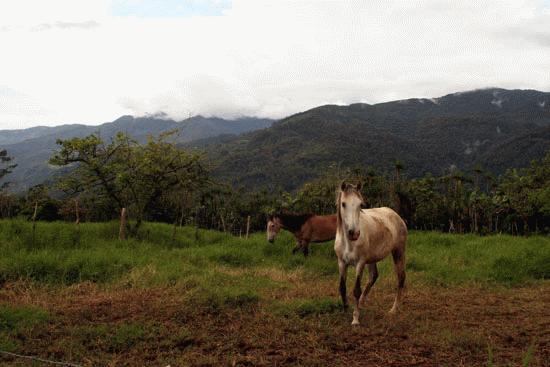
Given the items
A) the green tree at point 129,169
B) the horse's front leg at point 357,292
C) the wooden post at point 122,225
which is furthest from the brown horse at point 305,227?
the horse's front leg at point 357,292

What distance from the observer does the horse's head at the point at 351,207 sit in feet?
21.7

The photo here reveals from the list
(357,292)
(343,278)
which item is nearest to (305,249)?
(343,278)

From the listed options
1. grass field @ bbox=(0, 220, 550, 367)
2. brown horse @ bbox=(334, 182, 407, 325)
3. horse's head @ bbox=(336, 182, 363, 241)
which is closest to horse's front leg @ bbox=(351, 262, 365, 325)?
brown horse @ bbox=(334, 182, 407, 325)

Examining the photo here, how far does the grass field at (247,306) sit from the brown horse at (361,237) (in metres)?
0.71

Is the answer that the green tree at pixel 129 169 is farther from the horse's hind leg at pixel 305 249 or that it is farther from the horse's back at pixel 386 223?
the horse's back at pixel 386 223

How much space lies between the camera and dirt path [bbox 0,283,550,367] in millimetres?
5605

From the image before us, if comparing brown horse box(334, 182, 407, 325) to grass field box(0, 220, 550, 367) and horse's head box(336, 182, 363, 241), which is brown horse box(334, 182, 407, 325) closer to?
horse's head box(336, 182, 363, 241)

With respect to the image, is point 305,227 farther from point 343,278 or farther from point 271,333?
point 271,333

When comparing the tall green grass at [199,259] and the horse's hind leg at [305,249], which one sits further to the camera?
the horse's hind leg at [305,249]

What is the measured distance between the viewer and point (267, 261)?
43.4 ft

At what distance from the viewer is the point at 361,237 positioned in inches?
292

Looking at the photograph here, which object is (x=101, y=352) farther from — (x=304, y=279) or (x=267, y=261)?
(x=267, y=261)

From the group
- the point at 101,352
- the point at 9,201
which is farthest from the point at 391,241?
the point at 9,201

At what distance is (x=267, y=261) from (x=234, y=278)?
2766mm
